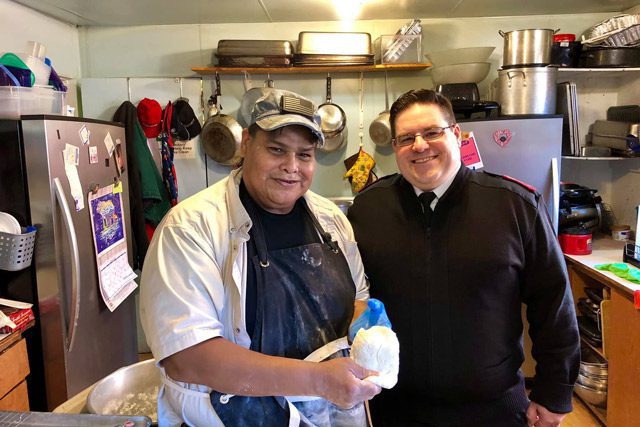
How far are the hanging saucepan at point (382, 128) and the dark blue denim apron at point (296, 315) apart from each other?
2288mm

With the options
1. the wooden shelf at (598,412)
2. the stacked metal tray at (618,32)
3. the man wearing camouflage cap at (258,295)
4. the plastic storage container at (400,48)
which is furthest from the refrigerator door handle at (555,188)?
the man wearing camouflage cap at (258,295)

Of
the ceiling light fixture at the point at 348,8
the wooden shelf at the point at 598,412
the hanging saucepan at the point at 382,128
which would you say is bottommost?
the wooden shelf at the point at 598,412

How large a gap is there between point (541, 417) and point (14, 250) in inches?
76.7

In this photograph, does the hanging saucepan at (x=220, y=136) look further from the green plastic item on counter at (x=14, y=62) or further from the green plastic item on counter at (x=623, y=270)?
the green plastic item on counter at (x=623, y=270)

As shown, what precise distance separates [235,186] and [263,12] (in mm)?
2404

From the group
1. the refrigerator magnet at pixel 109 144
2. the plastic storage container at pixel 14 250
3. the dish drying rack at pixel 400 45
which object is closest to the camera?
the plastic storage container at pixel 14 250

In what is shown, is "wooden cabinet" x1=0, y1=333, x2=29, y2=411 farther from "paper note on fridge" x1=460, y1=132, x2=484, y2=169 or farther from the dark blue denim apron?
"paper note on fridge" x1=460, y1=132, x2=484, y2=169

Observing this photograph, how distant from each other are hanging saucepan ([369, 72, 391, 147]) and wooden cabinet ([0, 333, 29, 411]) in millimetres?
2480

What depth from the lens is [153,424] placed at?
1065 millimetres

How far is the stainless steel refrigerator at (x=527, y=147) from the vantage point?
269 centimetres

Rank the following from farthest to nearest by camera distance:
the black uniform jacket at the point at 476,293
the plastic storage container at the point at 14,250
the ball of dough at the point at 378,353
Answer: the plastic storage container at the point at 14,250 → the black uniform jacket at the point at 476,293 → the ball of dough at the point at 378,353

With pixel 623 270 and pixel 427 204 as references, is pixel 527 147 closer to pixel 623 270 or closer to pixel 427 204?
pixel 623 270

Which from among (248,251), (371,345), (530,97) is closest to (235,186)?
(248,251)

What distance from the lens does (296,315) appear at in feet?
3.63
